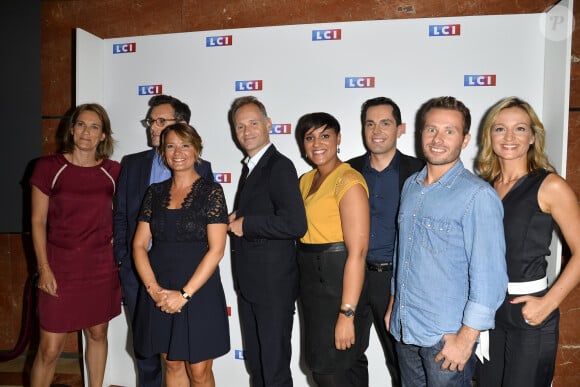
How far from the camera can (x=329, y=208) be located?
1953 millimetres

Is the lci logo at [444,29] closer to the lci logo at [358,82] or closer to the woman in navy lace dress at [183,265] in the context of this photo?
the lci logo at [358,82]

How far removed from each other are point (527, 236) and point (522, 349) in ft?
1.48

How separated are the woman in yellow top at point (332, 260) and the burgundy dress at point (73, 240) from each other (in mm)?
1315

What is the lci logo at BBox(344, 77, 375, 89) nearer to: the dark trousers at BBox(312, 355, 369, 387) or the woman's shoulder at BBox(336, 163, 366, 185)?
the woman's shoulder at BBox(336, 163, 366, 185)

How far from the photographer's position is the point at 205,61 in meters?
3.10

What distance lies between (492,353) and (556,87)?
1.77 meters

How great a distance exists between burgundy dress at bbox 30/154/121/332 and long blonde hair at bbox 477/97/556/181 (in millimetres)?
2195

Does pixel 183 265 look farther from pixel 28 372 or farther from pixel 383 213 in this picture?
pixel 28 372

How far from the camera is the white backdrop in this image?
2.73 meters

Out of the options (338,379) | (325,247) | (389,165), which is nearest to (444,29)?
(389,165)

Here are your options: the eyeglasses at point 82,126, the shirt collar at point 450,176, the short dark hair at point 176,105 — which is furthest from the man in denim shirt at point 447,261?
the eyeglasses at point 82,126

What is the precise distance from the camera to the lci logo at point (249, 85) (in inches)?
119

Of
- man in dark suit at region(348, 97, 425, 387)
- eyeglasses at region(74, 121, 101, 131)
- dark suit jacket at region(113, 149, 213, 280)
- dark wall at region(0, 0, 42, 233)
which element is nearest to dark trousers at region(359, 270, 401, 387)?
man in dark suit at region(348, 97, 425, 387)

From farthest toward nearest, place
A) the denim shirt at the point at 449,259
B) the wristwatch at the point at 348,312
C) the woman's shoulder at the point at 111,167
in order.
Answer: the woman's shoulder at the point at 111,167
the wristwatch at the point at 348,312
the denim shirt at the point at 449,259
